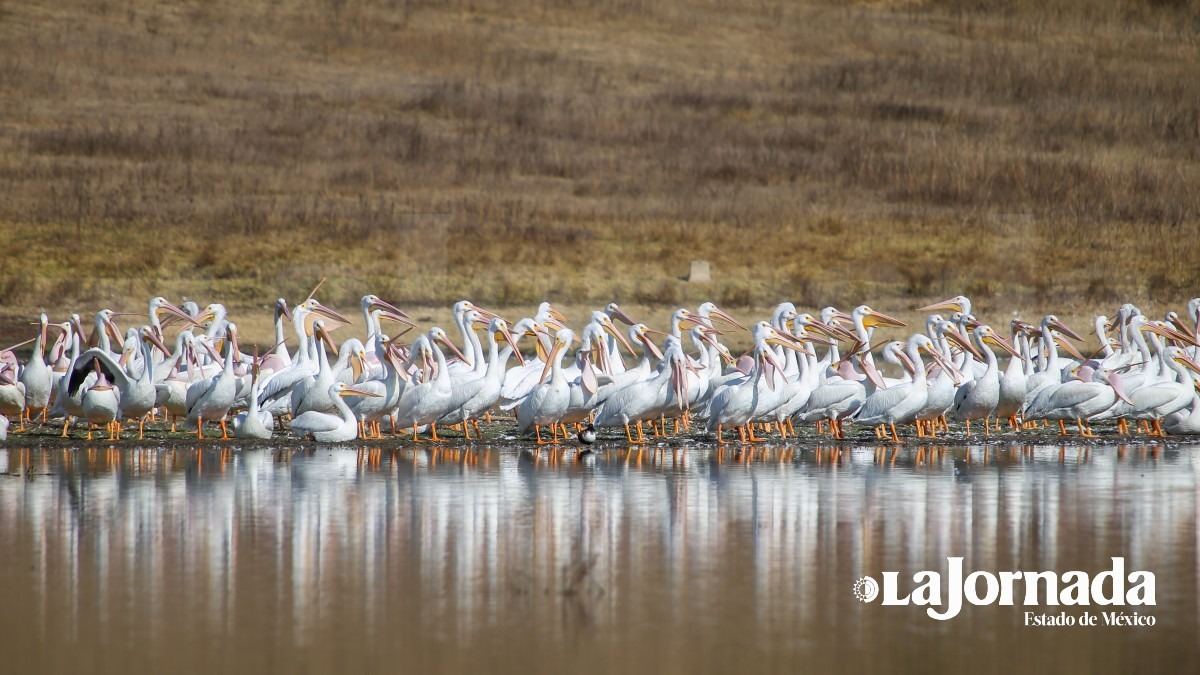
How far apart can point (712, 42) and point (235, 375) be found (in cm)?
3361

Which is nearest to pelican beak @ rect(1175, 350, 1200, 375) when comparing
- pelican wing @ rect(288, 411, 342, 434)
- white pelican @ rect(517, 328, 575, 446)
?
white pelican @ rect(517, 328, 575, 446)

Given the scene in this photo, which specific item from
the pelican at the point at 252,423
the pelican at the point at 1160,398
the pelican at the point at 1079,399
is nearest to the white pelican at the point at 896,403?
the pelican at the point at 1079,399

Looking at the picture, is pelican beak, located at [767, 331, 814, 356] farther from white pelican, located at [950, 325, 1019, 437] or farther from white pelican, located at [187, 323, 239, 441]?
white pelican, located at [187, 323, 239, 441]

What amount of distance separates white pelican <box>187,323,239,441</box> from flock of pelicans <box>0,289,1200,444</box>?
0.05ft

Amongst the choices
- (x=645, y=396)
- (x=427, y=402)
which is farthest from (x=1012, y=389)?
(x=427, y=402)

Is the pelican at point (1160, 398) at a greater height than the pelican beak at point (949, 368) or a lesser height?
lesser

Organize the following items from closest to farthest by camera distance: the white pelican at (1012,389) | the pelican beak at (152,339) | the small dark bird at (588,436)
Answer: the small dark bird at (588,436), the white pelican at (1012,389), the pelican beak at (152,339)

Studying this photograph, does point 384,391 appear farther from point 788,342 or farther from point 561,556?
point 561,556

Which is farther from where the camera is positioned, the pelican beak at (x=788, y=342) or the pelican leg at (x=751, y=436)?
the pelican beak at (x=788, y=342)

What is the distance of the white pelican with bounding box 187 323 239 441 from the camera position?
1501cm

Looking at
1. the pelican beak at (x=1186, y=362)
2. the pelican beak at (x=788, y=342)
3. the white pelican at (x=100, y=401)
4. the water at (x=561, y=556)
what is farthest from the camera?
the pelican beak at (x=1186, y=362)

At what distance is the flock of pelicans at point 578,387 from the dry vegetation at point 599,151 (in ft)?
35.9

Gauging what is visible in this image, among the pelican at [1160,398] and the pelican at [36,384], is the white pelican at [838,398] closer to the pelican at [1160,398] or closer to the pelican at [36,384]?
the pelican at [1160,398]

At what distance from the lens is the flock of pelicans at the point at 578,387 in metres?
15.1
